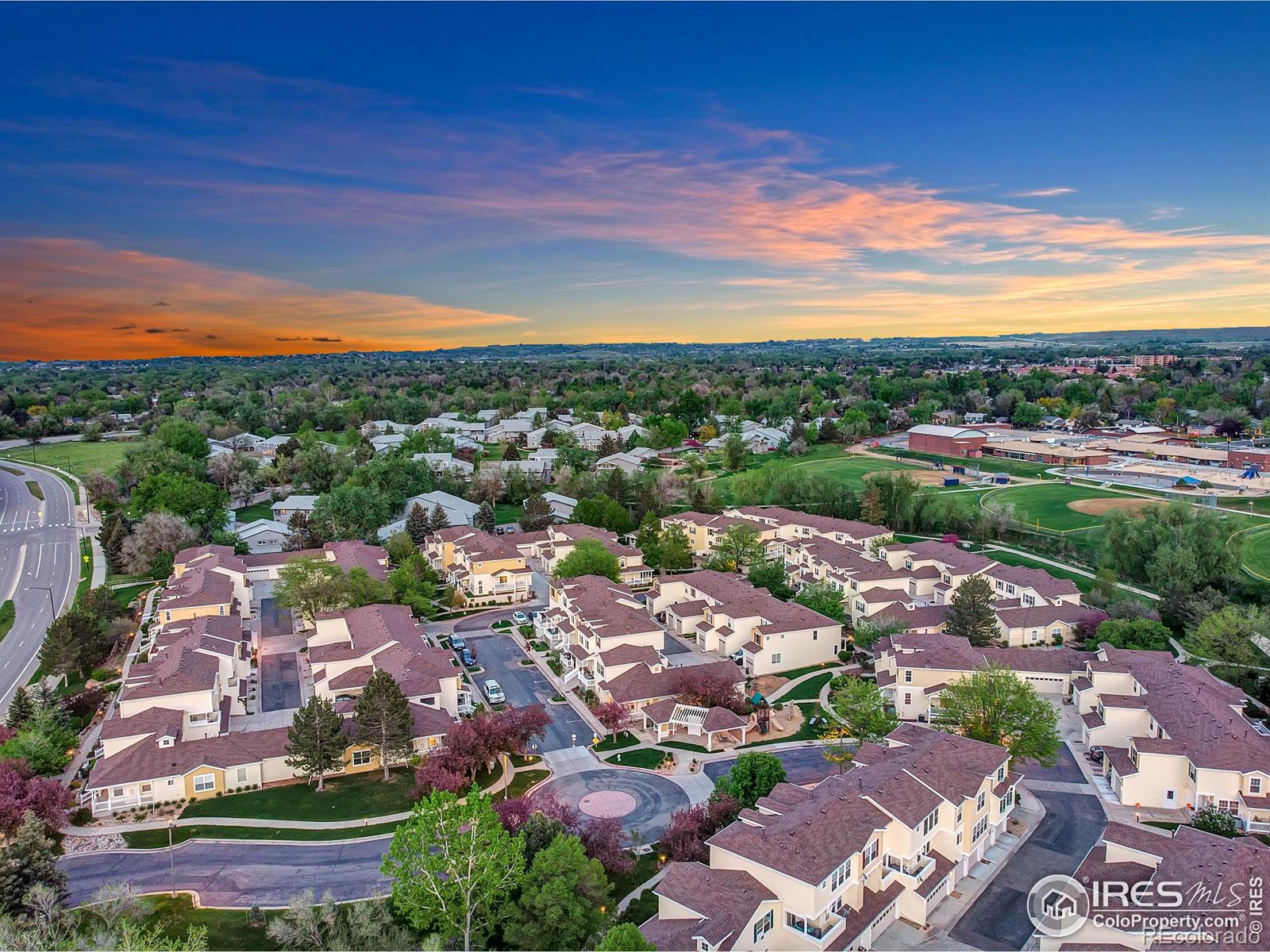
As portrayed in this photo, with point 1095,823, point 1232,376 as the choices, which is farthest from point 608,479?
point 1232,376

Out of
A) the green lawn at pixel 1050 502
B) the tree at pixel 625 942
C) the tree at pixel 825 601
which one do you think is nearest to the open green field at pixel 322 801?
the tree at pixel 625 942

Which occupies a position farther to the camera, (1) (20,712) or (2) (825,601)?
(2) (825,601)

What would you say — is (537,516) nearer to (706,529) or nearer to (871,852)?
(706,529)

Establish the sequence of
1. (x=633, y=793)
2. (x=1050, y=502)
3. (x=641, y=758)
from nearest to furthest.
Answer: (x=633, y=793), (x=641, y=758), (x=1050, y=502)

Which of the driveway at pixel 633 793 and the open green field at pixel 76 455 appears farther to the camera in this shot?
the open green field at pixel 76 455

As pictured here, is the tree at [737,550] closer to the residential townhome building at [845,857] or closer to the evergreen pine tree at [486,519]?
the evergreen pine tree at [486,519]

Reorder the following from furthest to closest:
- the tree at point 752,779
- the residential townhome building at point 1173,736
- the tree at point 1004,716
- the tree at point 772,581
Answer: the tree at point 772,581
the tree at point 1004,716
the residential townhome building at point 1173,736
the tree at point 752,779

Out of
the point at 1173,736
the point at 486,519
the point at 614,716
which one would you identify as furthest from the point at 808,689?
the point at 486,519
